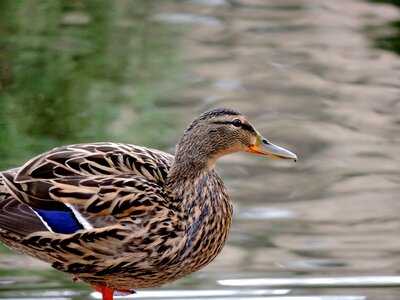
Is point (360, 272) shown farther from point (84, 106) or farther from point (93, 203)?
point (84, 106)

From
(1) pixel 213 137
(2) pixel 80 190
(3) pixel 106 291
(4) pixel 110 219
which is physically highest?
(1) pixel 213 137

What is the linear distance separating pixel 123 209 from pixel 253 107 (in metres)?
3.10

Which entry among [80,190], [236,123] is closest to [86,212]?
[80,190]

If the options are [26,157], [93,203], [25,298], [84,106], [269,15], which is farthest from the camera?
[269,15]

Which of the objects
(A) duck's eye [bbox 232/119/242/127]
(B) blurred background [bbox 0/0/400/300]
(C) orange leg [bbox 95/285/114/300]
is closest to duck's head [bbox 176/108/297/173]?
(A) duck's eye [bbox 232/119/242/127]

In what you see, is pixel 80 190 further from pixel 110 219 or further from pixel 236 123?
pixel 236 123

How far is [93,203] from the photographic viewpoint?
17.2 ft

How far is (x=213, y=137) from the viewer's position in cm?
547

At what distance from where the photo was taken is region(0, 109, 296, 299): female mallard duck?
5.20m

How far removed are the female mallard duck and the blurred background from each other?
695 millimetres

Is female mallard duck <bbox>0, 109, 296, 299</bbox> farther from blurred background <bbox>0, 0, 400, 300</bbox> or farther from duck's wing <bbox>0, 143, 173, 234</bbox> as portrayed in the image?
blurred background <bbox>0, 0, 400, 300</bbox>

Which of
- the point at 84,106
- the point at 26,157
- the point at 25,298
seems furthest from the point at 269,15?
the point at 25,298

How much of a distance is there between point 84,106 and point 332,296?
268 centimetres

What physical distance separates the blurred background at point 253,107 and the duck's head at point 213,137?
829mm
